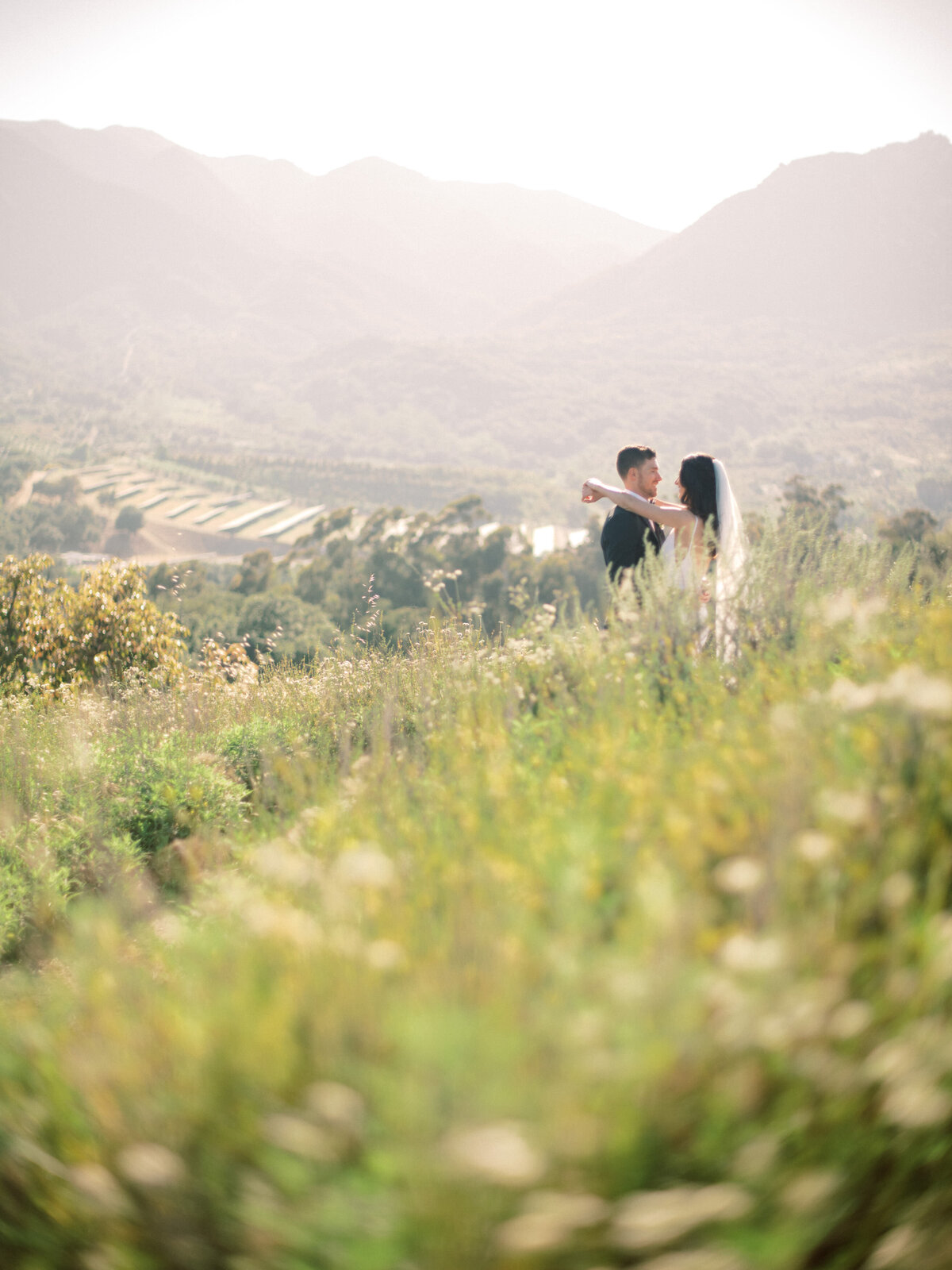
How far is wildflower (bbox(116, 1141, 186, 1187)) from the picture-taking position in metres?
1.50

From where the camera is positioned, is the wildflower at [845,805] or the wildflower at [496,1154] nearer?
the wildflower at [496,1154]

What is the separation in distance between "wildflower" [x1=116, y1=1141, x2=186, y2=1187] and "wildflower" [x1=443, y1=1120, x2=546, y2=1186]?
0.58 metres

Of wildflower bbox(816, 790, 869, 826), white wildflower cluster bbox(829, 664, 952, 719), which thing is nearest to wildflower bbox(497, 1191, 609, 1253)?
wildflower bbox(816, 790, 869, 826)

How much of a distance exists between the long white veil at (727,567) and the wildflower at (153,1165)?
3218 millimetres

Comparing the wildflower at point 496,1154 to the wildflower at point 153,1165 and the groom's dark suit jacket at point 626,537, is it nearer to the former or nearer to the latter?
the wildflower at point 153,1165

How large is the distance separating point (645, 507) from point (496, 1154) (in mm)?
4988

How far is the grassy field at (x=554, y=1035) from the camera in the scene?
1389 millimetres

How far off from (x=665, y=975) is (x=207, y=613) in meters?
43.7

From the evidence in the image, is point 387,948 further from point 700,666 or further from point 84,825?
point 84,825

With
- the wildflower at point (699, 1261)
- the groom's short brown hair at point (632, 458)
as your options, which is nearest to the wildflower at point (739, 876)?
the wildflower at point (699, 1261)

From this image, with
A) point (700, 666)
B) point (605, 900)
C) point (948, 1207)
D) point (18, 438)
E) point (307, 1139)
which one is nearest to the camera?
point (307, 1139)

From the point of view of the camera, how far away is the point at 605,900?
6.44 feet

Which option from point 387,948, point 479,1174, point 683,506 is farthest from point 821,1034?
point 683,506

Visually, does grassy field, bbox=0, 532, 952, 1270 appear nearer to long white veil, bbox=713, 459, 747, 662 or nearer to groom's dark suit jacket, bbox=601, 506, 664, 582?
long white veil, bbox=713, 459, 747, 662
